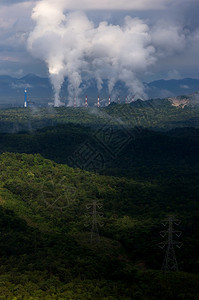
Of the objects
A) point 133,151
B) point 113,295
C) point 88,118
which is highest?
point 88,118

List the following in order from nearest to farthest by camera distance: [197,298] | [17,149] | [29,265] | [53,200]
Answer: [197,298]
[29,265]
[53,200]
[17,149]

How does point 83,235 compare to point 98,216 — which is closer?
point 83,235

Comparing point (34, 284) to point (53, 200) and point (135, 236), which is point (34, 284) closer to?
point (135, 236)

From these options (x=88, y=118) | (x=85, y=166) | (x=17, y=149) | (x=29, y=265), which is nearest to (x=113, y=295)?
(x=29, y=265)

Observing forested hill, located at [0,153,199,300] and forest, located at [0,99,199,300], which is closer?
forested hill, located at [0,153,199,300]
